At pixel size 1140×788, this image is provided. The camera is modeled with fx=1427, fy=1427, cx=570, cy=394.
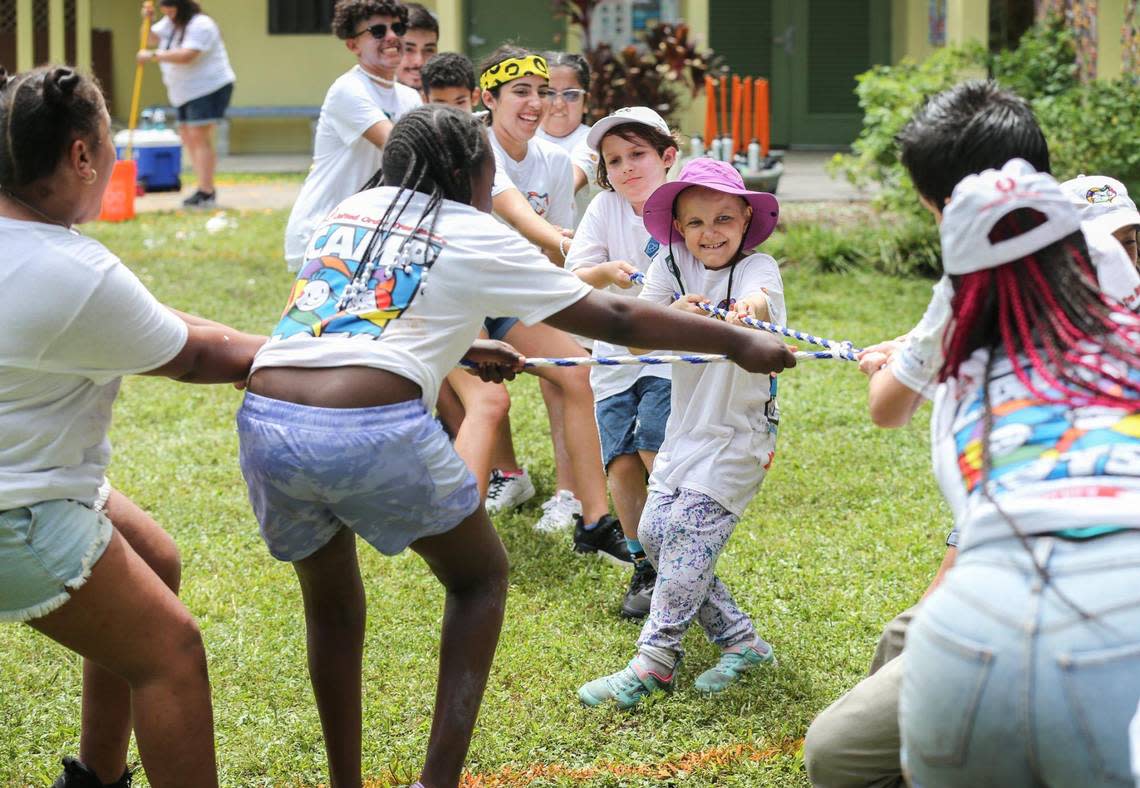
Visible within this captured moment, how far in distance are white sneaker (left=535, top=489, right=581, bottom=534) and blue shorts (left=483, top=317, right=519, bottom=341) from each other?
741 mm

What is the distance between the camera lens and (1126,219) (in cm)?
347

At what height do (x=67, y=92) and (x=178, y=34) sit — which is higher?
(x=178, y=34)

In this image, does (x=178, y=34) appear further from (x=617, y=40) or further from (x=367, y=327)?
(x=367, y=327)

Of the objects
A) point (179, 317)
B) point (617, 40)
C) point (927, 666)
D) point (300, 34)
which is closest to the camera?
point (927, 666)

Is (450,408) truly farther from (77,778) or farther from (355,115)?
(77,778)

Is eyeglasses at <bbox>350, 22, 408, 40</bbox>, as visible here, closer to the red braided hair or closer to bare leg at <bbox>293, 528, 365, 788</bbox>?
bare leg at <bbox>293, 528, 365, 788</bbox>

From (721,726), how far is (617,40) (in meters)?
14.1

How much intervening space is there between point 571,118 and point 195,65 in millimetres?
8324

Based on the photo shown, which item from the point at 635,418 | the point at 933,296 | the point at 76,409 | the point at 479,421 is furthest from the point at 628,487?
the point at 933,296

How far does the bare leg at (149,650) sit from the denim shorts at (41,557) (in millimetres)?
38

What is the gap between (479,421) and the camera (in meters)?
5.49

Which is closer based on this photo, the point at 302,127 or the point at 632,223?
the point at 632,223

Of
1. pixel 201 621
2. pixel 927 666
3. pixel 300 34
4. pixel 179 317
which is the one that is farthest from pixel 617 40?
pixel 927 666

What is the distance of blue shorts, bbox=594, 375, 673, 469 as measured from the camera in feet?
16.1
